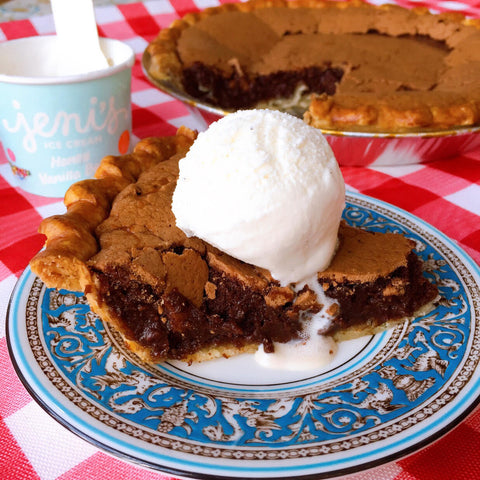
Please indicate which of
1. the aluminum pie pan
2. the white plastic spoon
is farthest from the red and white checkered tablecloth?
the white plastic spoon

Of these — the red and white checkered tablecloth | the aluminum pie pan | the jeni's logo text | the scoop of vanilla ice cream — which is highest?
the scoop of vanilla ice cream

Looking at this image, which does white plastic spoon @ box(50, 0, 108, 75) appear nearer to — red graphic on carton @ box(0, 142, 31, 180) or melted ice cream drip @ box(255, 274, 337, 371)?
red graphic on carton @ box(0, 142, 31, 180)

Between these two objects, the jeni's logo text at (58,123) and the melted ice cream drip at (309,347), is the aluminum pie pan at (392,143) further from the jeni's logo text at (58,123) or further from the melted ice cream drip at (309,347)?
the melted ice cream drip at (309,347)

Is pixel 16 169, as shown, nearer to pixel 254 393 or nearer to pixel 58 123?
pixel 58 123

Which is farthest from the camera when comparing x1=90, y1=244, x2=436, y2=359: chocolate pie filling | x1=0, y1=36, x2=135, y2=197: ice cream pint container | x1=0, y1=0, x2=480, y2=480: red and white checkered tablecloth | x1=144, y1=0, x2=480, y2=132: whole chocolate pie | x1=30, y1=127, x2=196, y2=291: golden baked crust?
x1=144, y1=0, x2=480, y2=132: whole chocolate pie

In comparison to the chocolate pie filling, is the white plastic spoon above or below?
above

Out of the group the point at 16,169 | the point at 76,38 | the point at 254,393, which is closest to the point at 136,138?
the point at 76,38

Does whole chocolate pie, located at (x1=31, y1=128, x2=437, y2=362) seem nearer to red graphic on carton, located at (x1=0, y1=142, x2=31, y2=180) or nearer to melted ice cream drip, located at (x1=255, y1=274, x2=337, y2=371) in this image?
melted ice cream drip, located at (x1=255, y1=274, x2=337, y2=371)

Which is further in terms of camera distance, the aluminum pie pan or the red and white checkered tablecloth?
the aluminum pie pan

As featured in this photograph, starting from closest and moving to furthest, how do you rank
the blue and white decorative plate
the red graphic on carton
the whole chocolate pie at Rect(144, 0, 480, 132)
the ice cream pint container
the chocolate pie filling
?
the blue and white decorative plate, the chocolate pie filling, the ice cream pint container, the red graphic on carton, the whole chocolate pie at Rect(144, 0, 480, 132)
